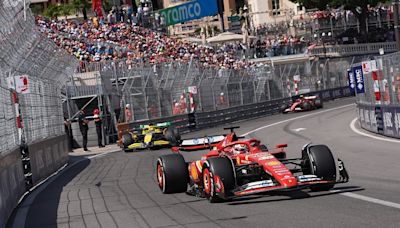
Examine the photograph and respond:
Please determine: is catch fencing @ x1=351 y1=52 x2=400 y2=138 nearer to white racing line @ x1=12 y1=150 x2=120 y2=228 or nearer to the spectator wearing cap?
white racing line @ x1=12 y1=150 x2=120 y2=228

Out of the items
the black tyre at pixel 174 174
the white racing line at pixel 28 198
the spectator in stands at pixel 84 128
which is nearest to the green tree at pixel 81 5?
the spectator in stands at pixel 84 128

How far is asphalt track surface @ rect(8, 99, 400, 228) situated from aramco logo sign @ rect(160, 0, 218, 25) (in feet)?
132

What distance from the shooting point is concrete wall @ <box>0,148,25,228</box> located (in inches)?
461

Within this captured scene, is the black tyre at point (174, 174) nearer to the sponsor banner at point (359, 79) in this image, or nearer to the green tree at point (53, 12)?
Answer: the sponsor banner at point (359, 79)

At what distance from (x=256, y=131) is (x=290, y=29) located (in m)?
40.5

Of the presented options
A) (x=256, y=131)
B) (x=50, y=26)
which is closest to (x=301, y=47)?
(x=50, y=26)

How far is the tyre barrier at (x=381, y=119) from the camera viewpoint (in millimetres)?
20652

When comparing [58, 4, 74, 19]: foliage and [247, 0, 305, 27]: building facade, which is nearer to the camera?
[58, 4, 74, 19]: foliage

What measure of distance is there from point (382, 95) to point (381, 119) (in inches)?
27.5

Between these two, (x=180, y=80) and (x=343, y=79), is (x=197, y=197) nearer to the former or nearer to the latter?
(x=180, y=80)

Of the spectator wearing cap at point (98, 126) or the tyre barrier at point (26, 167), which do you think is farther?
the spectator wearing cap at point (98, 126)

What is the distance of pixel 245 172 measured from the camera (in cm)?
1161

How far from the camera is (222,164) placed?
11.0m

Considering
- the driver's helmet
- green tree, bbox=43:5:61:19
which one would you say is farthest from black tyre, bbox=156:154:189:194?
green tree, bbox=43:5:61:19
